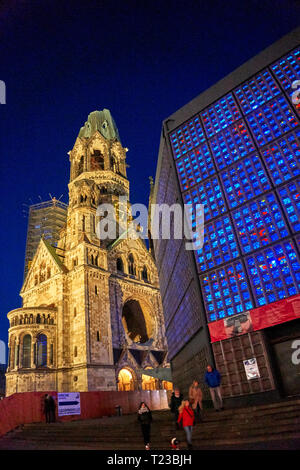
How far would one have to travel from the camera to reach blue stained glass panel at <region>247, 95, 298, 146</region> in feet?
57.3

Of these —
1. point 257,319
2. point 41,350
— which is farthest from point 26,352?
point 257,319

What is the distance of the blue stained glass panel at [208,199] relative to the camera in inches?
731

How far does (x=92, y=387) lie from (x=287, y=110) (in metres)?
27.3

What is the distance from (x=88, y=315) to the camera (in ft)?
112

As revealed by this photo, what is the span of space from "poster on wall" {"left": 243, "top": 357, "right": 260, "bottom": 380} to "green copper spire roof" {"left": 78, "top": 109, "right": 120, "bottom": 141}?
49.0 meters

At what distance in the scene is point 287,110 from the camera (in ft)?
58.2

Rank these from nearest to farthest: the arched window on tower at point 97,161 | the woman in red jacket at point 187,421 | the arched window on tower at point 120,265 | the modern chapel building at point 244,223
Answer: the woman in red jacket at point 187,421
the modern chapel building at point 244,223
the arched window on tower at point 120,265
the arched window on tower at point 97,161

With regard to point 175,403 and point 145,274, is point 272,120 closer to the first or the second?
point 175,403

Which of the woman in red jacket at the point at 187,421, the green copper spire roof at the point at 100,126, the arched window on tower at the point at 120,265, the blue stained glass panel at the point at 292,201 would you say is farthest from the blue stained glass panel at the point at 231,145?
the green copper spire roof at the point at 100,126

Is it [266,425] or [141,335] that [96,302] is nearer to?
[141,335]

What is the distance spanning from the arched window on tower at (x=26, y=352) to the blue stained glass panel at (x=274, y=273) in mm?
26141

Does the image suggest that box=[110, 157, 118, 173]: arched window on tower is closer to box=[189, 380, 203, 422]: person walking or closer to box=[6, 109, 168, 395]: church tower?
box=[6, 109, 168, 395]: church tower

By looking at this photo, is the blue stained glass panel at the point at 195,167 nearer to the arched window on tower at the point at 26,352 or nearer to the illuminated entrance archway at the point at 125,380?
the arched window on tower at the point at 26,352
